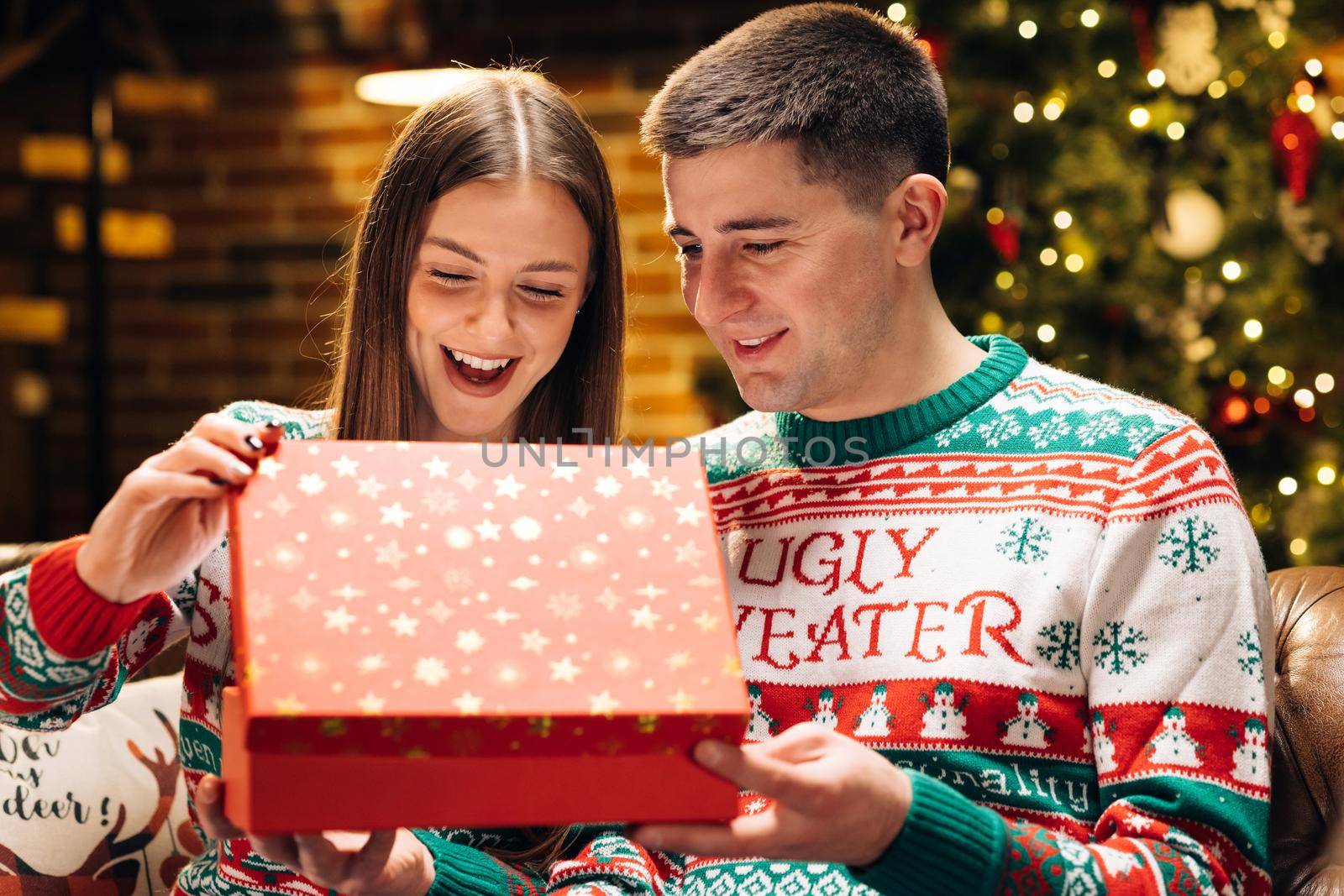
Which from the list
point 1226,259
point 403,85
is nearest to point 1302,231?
point 1226,259

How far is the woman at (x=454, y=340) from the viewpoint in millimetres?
A: 1314

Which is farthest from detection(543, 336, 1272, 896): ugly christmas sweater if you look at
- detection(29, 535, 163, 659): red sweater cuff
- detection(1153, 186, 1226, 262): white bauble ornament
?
detection(1153, 186, 1226, 262): white bauble ornament

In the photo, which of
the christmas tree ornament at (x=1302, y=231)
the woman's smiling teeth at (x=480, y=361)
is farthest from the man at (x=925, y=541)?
the christmas tree ornament at (x=1302, y=231)

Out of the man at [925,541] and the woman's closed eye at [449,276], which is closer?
the man at [925,541]

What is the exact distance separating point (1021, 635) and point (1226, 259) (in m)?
1.69

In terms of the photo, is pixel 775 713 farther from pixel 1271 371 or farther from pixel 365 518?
pixel 1271 371

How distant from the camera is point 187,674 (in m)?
1.39

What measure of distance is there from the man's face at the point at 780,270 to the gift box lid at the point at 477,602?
1.05 feet

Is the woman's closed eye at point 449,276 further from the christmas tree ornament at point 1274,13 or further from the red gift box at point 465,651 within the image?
the christmas tree ornament at point 1274,13

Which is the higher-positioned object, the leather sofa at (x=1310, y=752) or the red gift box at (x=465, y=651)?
the red gift box at (x=465, y=651)

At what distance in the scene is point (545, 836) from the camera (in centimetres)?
141

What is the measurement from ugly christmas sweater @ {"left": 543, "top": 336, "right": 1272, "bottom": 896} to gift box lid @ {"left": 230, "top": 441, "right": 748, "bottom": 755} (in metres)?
0.24

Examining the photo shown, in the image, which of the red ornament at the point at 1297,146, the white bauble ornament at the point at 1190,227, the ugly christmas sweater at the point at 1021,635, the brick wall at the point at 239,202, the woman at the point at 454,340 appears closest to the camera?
the ugly christmas sweater at the point at 1021,635

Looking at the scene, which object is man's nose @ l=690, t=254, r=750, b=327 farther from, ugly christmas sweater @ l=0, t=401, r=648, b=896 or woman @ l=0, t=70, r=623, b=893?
ugly christmas sweater @ l=0, t=401, r=648, b=896
